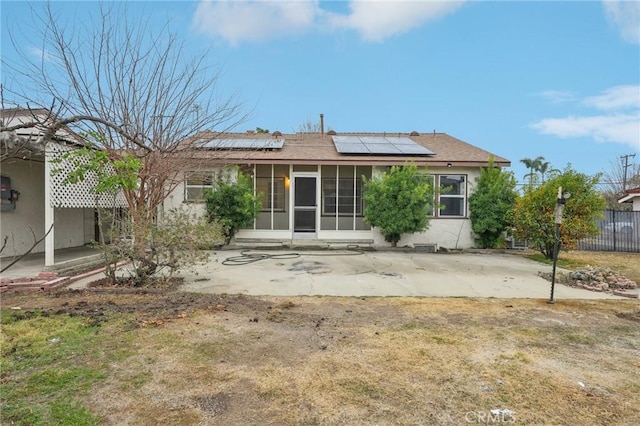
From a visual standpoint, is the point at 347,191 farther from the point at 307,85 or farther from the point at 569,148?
the point at 569,148

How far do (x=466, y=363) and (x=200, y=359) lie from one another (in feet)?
8.32

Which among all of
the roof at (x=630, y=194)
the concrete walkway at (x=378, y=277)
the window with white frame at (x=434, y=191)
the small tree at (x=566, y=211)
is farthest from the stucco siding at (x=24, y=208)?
the roof at (x=630, y=194)

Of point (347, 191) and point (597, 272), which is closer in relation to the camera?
point (597, 272)

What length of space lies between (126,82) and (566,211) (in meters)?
11.3

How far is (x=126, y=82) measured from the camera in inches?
303

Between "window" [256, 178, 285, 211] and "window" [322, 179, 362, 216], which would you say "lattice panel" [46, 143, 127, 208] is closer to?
"window" [256, 178, 285, 211]

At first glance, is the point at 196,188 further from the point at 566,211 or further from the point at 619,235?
the point at 619,235

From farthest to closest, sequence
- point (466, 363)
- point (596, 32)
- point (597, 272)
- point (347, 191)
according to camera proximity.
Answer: point (347, 191) < point (596, 32) < point (597, 272) < point (466, 363)

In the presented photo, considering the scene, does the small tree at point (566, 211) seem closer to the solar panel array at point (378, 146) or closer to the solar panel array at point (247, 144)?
the solar panel array at point (378, 146)

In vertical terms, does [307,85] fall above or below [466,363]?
above

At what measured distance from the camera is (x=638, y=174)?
31.7 metres

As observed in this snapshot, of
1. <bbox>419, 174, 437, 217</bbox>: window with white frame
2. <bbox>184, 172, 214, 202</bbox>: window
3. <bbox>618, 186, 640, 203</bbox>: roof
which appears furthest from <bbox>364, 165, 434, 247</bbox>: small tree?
<bbox>618, 186, 640, 203</bbox>: roof

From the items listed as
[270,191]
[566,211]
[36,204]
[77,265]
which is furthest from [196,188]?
[566,211]

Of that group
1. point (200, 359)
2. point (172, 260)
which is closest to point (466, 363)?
point (200, 359)
